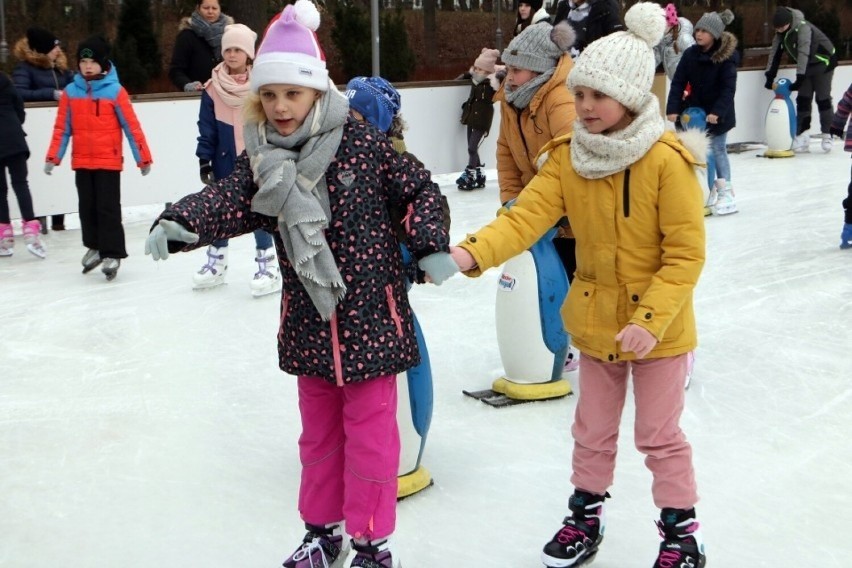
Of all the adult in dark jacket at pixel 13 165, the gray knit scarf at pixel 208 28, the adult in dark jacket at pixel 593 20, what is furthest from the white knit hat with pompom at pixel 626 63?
the gray knit scarf at pixel 208 28

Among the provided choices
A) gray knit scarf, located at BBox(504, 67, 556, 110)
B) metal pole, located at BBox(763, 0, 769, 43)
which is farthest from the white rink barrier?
metal pole, located at BBox(763, 0, 769, 43)

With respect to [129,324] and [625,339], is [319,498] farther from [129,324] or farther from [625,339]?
[129,324]

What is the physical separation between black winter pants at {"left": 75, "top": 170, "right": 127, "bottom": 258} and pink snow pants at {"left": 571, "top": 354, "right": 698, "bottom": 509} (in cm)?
412

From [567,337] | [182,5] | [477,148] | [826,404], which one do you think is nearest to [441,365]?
[567,337]

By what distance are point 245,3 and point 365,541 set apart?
29.7ft

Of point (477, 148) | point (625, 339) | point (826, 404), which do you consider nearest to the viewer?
point (625, 339)

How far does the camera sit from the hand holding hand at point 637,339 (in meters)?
2.40

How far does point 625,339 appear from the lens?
2.41 meters

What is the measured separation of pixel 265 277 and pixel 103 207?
1.12 m

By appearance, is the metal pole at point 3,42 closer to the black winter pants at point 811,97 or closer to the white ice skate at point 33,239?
the white ice skate at point 33,239

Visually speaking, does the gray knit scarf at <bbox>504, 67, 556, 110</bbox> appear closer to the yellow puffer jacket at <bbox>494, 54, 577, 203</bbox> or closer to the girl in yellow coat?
the yellow puffer jacket at <bbox>494, 54, 577, 203</bbox>

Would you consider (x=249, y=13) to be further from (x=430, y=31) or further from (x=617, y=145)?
(x=617, y=145)

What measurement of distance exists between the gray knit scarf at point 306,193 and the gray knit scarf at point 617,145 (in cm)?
58

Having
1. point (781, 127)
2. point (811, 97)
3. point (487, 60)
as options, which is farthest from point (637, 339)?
point (811, 97)
